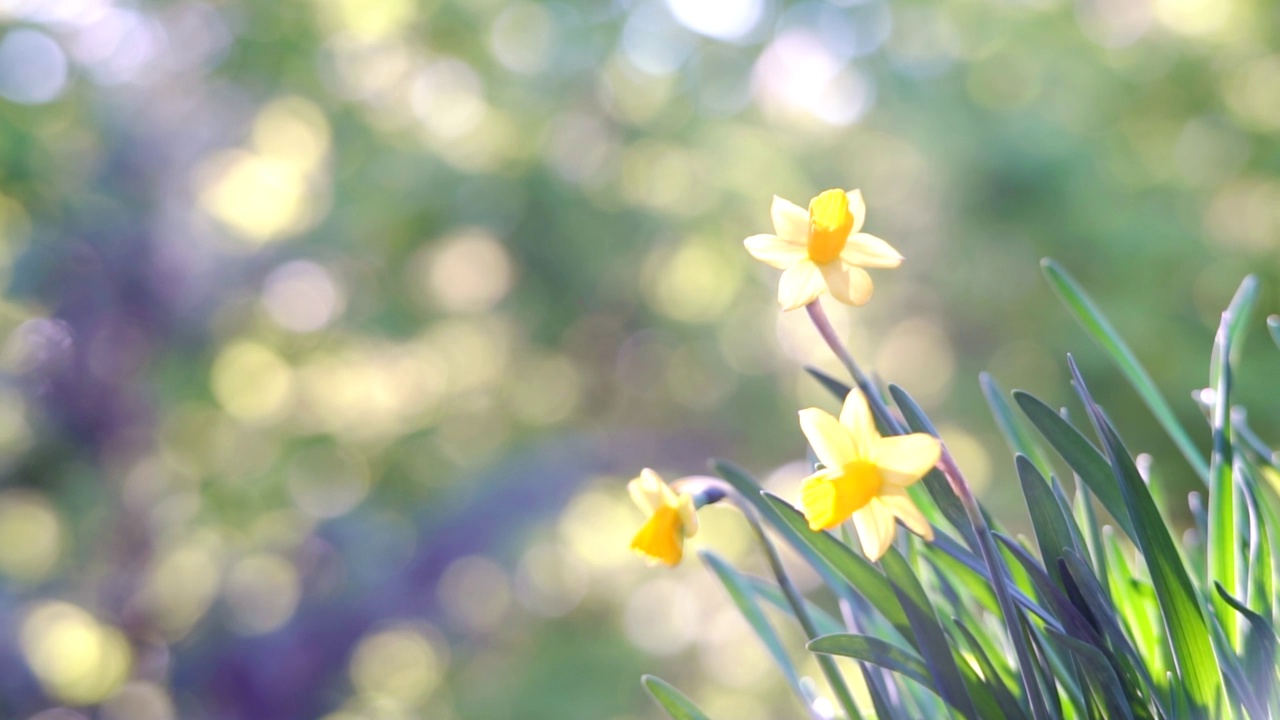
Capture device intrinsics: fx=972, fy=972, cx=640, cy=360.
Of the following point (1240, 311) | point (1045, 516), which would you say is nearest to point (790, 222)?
point (1045, 516)

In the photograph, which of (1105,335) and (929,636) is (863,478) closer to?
(929,636)

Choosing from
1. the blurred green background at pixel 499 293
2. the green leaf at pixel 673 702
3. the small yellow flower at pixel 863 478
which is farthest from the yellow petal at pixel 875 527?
the blurred green background at pixel 499 293

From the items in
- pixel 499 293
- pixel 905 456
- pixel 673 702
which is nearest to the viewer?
pixel 905 456

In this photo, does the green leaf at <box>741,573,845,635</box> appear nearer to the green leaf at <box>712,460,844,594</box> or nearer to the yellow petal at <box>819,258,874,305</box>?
the green leaf at <box>712,460,844,594</box>

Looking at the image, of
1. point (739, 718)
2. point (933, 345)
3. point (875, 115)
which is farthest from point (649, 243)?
point (739, 718)

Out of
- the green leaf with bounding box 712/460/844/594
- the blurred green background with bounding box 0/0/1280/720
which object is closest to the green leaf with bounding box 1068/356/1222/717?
the green leaf with bounding box 712/460/844/594
